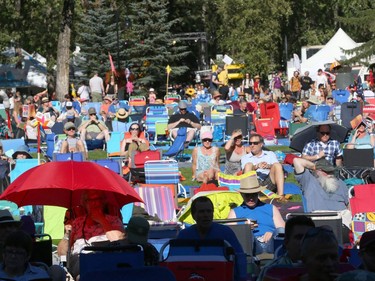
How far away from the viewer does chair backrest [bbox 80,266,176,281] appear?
6707 millimetres

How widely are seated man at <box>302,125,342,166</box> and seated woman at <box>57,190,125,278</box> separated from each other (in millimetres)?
7004

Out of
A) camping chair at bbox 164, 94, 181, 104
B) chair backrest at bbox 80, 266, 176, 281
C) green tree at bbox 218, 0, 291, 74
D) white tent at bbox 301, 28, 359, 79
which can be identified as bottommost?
chair backrest at bbox 80, 266, 176, 281

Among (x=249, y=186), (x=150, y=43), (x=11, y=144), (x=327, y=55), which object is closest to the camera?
(x=249, y=186)

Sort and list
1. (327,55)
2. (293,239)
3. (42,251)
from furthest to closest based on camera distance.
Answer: (327,55), (42,251), (293,239)

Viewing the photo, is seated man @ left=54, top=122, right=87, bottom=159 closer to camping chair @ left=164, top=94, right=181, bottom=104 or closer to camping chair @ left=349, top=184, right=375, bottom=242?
camping chair @ left=349, top=184, right=375, bottom=242

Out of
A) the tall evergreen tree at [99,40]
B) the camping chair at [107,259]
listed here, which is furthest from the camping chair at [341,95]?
the camping chair at [107,259]

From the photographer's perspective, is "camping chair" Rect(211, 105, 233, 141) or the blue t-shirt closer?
the blue t-shirt

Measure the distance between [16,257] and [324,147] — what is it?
32.4 feet

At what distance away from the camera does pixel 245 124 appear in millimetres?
25750

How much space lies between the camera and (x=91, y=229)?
987 centimetres

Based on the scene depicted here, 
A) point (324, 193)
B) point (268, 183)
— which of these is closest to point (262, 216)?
point (324, 193)

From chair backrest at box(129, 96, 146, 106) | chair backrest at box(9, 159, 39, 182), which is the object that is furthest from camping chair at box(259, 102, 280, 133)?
chair backrest at box(9, 159, 39, 182)

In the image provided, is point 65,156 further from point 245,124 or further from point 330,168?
point 245,124

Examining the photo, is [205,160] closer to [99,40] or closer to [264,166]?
[264,166]
